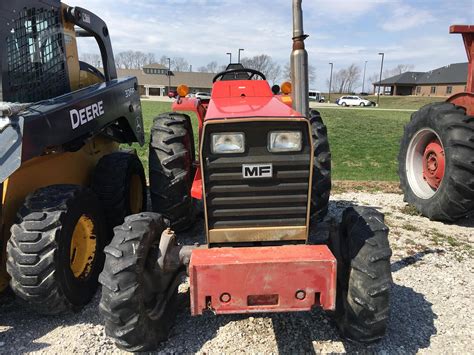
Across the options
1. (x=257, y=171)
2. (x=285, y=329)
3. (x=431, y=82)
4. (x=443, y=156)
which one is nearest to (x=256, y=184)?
(x=257, y=171)

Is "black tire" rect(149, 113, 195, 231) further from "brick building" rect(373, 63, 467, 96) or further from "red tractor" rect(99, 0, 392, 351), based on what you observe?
"brick building" rect(373, 63, 467, 96)

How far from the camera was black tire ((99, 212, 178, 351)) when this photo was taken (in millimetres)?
2834

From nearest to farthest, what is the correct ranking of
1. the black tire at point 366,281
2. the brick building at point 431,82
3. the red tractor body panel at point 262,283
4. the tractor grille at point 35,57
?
the red tractor body panel at point 262,283, the black tire at point 366,281, the tractor grille at point 35,57, the brick building at point 431,82

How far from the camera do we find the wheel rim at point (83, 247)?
3.66 meters

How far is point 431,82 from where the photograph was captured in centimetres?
7119

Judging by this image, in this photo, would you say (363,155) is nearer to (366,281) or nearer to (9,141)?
(366,281)

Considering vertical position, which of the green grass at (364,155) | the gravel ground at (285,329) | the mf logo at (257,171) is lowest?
the green grass at (364,155)

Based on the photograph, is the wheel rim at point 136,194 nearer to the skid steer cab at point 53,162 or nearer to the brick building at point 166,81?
the skid steer cab at point 53,162

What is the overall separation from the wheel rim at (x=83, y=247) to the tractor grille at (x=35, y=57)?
1180mm

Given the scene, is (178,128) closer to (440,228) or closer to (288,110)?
(288,110)

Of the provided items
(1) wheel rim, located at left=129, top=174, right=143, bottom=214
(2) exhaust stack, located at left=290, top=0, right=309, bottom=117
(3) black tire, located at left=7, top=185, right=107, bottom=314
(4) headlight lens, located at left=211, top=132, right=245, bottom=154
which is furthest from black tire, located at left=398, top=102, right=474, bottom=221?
(3) black tire, located at left=7, top=185, right=107, bottom=314

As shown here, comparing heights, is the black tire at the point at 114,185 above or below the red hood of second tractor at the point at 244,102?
below

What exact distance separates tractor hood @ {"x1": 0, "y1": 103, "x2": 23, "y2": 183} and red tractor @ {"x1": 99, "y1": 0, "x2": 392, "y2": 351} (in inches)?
33.5

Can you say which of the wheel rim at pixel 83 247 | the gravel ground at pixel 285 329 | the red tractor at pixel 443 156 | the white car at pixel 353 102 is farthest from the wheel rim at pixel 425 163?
the white car at pixel 353 102
